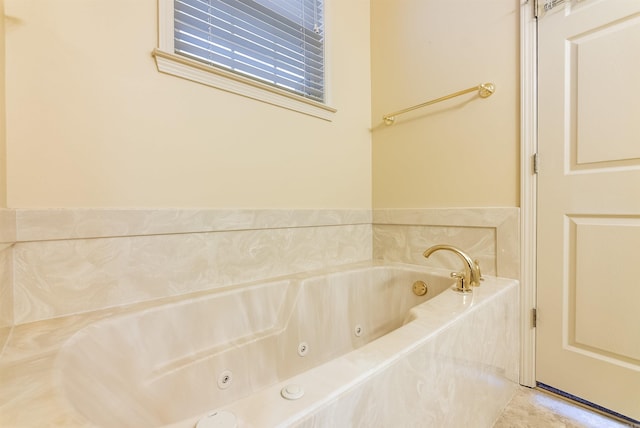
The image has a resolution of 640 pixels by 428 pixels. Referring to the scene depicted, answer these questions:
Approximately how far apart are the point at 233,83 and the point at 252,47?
26 centimetres

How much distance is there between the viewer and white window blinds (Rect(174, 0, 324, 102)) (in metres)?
1.15

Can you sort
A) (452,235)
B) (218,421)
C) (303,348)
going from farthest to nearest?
(452,235) → (303,348) → (218,421)

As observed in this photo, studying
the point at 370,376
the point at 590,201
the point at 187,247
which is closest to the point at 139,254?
the point at 187,247

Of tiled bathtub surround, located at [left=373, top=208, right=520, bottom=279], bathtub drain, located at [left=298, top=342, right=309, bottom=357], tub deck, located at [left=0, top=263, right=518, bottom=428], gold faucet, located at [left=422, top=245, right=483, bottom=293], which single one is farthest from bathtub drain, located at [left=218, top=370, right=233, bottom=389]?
tiled bathtub surround, located at [left=373, top=208, right=520, bottom=279]

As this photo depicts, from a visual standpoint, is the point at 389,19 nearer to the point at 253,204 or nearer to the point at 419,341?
the point at 253,204

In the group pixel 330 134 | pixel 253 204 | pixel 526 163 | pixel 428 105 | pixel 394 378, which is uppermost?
pixel 428 105

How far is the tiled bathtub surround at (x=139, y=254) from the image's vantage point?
0.83 m

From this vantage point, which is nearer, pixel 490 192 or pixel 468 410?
pixel 468 410

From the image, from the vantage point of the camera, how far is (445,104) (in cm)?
151

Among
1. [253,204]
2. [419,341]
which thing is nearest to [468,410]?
[419,341]

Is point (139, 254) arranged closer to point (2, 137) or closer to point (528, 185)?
point (2, 137)

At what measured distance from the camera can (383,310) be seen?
1.46 metres

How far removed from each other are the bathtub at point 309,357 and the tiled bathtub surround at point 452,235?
0.34 ft

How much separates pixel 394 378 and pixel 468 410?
0.49m
